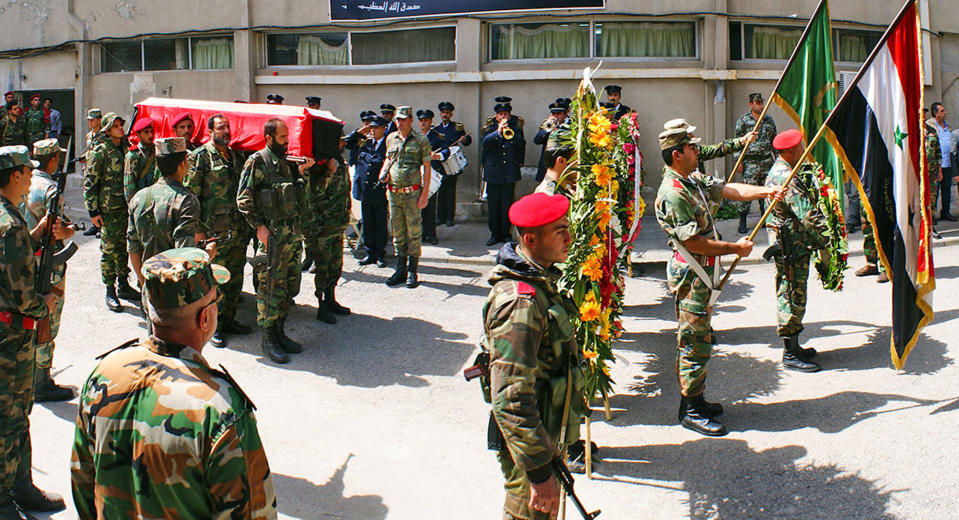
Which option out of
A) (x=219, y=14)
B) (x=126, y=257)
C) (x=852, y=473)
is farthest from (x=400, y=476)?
(x=219, y=14)

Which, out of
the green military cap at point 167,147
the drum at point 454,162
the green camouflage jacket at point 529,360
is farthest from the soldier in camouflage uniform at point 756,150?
the green camouflage jacket at point 529,360

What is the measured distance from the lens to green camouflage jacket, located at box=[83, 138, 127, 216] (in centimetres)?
938

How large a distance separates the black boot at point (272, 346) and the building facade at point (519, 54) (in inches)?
289

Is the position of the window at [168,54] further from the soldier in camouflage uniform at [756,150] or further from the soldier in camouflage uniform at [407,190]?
the soldier in camouflage uniform at [756,150]

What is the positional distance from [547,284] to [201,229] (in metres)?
5.37

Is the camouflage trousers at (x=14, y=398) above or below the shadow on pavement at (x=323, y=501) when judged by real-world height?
above

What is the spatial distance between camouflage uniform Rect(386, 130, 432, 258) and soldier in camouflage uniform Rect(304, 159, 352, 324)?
0.98 meters

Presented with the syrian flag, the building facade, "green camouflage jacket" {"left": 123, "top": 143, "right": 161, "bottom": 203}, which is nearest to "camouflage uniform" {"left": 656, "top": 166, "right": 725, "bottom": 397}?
the syrian flag

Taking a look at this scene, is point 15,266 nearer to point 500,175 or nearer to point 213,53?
point 500,175

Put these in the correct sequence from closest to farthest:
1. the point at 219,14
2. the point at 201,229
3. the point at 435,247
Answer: the point at 201,229
the point at 435,247
the point at 219,14

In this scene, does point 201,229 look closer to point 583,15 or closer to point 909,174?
point 909,174

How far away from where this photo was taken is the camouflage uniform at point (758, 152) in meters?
12.7

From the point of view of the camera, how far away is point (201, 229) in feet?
26.5

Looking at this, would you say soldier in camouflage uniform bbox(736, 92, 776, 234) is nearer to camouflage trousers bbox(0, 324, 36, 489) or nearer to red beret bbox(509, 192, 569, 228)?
red beret bbox(509, 192, 569, 228)
